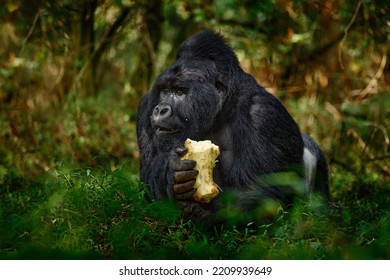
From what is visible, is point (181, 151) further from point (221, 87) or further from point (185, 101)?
point (221, 87)

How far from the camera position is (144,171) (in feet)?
14.5

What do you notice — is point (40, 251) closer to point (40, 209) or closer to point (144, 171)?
point (40, 209)

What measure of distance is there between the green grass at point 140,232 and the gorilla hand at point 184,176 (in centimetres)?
12

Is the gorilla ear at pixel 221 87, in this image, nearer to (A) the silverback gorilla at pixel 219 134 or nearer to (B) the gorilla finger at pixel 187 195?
(A) the silverback gorilla at pixel 219 134

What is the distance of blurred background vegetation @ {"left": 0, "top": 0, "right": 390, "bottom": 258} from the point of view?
6.20 metres

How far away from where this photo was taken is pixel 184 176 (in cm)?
371

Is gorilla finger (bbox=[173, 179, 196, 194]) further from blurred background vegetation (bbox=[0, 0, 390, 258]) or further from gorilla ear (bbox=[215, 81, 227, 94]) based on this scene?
blurred background vegetation (bbox=[0, 0, 390, 258])

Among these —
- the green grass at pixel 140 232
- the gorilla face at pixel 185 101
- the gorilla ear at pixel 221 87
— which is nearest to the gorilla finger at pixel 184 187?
the green grass at pixel 140 232

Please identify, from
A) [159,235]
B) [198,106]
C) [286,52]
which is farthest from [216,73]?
[286,52]

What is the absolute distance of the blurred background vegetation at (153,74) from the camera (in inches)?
244

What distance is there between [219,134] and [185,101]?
37 cm

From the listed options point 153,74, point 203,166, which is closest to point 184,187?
point 203,166

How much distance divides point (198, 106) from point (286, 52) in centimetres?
377

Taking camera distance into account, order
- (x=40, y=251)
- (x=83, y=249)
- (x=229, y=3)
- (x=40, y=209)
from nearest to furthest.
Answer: (x=40, y=251)
(x=83, y=249)
(x=40, y=209)
(x=229, y=3)
